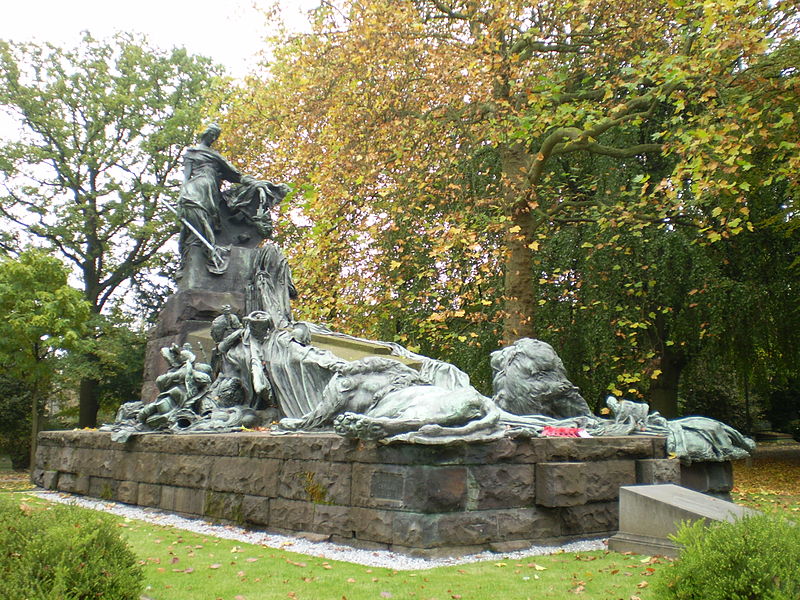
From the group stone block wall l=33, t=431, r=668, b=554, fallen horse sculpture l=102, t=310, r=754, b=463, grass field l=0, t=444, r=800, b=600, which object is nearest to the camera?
grass field l=0, t=444, r=800, b=600

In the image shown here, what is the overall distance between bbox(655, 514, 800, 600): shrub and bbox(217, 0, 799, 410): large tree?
914 centimetres

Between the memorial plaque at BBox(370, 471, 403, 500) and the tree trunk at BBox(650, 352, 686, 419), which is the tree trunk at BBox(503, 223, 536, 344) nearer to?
the tree trunk at BBox(650, 352, 686, 419)

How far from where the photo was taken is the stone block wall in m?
5.83

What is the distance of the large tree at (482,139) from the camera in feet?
42.5

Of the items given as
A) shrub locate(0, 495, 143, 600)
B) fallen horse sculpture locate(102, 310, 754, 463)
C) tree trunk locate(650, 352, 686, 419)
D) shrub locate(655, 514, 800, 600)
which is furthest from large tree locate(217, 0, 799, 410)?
shrub locate(0, 495, 143, 600)

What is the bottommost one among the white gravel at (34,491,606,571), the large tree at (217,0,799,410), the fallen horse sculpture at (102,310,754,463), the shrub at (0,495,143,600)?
the white gravel at (34,491,606,571)

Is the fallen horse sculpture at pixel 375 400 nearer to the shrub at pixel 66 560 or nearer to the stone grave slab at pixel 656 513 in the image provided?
the stone grave slab at pixel 656 513

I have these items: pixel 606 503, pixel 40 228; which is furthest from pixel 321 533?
pixel 40 228

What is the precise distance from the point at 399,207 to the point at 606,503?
29.3ft

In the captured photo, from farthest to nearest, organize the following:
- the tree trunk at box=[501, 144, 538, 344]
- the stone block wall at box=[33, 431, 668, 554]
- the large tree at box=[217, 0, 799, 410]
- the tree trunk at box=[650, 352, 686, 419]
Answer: the tree trunk at box=[650, 352, 686, 419]
the tree trunk at box=[501, 144, 538, 344]
the large tree at box=[217, 0, 799, 410]
the stone block wall at box=[33, 431, 668, 554]

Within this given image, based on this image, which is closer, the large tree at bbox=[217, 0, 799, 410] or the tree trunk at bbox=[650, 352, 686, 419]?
the large tree at bbox=[217, 0, 799, 410]

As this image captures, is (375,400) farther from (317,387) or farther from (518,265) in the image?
(518,265)

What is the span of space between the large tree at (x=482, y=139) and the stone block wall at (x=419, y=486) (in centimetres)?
621

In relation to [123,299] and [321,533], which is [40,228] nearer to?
[123,299]
